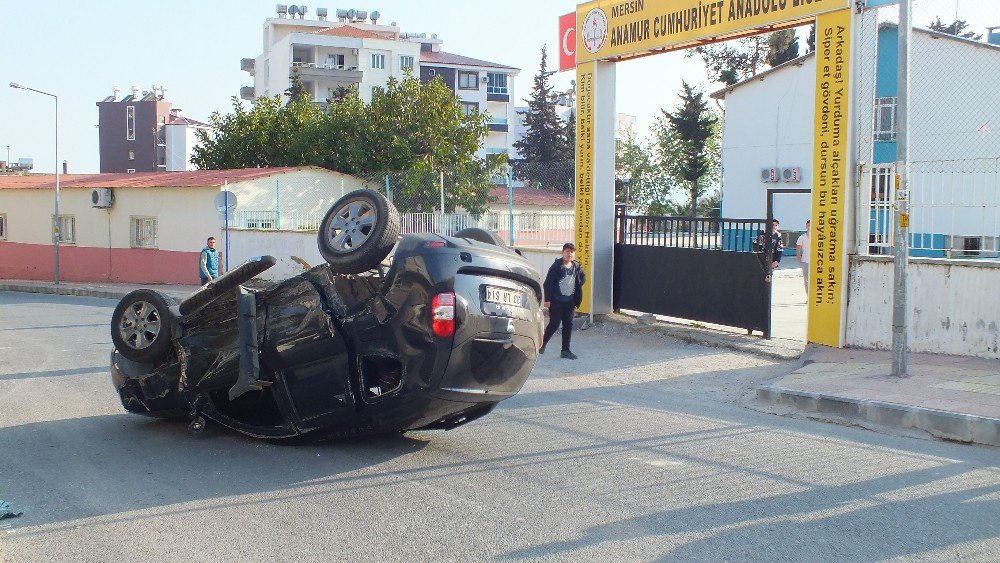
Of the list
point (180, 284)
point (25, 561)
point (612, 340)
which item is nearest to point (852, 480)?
point (25, 561)

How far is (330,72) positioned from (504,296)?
67.5m

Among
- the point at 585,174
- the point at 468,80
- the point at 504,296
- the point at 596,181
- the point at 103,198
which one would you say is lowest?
the point at 504,296

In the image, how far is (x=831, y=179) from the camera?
38.7 ft

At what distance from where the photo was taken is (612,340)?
46.8 feet

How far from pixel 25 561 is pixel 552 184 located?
18.3m

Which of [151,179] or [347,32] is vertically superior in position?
[347,32]

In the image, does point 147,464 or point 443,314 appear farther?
point 147,464

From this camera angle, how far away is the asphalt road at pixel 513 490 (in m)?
5.01

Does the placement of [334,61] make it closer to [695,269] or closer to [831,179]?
[695,269]

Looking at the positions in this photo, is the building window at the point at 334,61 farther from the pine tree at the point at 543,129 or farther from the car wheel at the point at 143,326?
the car wheel at the point at 143,326

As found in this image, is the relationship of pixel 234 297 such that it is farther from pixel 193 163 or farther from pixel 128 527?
pixel 193 163

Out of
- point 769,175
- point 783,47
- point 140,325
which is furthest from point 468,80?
point 140,325

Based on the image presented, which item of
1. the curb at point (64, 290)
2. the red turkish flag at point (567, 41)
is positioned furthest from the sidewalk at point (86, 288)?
the red turkish flag at point (567, 41)

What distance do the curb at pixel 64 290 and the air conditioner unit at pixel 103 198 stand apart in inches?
126
